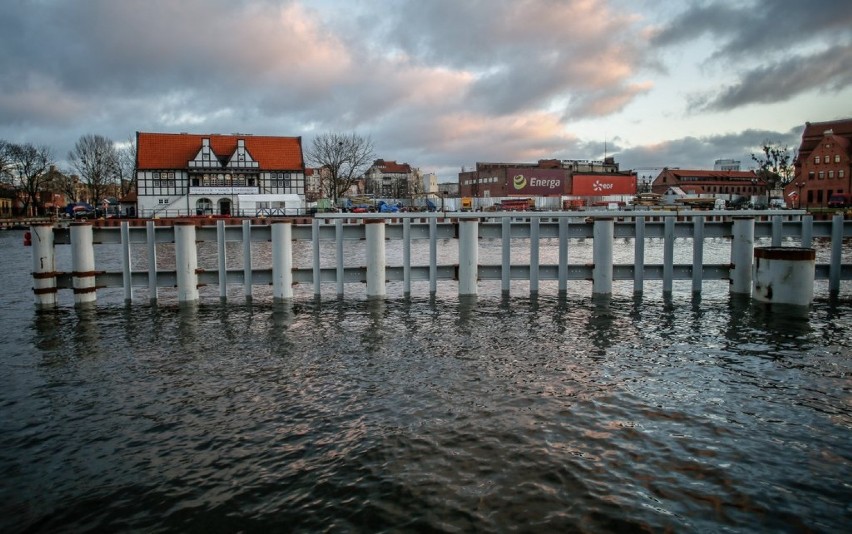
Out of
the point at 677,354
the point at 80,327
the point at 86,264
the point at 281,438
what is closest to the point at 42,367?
the point at 80,327

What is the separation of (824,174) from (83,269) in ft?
355

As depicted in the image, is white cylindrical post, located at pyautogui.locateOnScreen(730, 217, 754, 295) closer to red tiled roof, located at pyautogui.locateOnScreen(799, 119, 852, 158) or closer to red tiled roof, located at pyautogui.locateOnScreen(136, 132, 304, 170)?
red tiled roof, located at pyautogui.locateOnScreen(136, 132, 304, 170)

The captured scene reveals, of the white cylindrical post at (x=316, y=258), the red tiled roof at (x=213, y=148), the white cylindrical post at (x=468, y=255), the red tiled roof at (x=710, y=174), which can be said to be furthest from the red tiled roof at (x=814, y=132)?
the white cylindrical post at (x=316, y=258)

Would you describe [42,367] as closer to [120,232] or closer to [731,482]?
[120,232]

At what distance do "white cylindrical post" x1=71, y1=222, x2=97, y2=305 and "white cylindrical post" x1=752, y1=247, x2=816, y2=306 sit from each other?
1323 centimetres

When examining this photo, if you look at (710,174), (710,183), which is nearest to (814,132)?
(710,183)

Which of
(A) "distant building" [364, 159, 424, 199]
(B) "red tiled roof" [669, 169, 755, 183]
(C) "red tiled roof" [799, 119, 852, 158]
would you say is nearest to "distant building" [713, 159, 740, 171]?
(B) "red tiled roof" [669, 169, 755, 183]

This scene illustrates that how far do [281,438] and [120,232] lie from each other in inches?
354

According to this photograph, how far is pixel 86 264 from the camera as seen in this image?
39.9ft

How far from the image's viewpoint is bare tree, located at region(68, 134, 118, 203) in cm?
9288

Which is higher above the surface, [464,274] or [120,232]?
[120,232]

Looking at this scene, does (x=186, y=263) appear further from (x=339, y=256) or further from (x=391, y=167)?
(x=391, y=167)

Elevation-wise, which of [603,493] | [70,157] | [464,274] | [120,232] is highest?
[70,157]

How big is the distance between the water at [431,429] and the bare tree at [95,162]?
3778 inches
